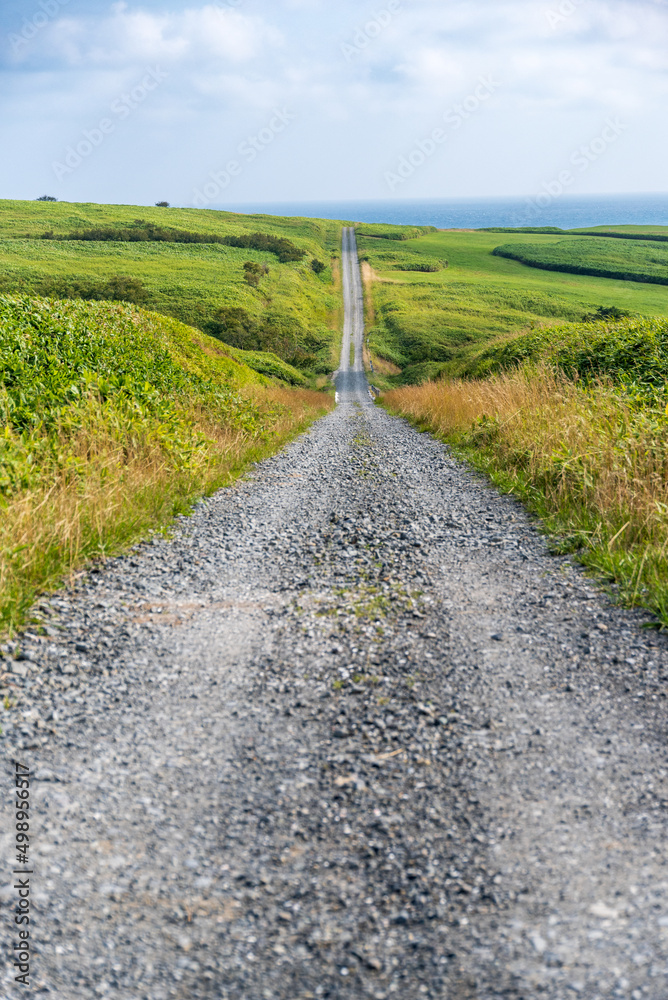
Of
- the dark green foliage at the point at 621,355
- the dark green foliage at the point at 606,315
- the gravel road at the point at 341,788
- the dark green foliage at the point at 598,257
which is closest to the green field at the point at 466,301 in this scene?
Answer: the dark green foliage at the point at 598,257

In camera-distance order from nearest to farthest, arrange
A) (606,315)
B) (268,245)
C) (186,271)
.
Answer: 1. (606,315)
2. (186,271)
3. (268,245)

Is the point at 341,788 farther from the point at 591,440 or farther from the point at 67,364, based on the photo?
the point at 67,364

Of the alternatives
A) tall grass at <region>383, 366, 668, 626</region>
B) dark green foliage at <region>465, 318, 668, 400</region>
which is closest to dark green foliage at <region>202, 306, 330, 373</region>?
dark green foliage at <region>465, 318, 668, 400</region>

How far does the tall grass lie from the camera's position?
5.30 meters

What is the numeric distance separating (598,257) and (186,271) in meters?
69.9

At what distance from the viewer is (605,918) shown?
7.06 ft

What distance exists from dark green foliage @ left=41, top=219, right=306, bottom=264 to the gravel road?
295 feet

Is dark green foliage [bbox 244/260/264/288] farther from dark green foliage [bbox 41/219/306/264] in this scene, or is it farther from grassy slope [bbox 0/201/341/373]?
dark green foliage [bbox 41/219/306/264]

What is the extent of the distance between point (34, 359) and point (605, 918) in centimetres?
956

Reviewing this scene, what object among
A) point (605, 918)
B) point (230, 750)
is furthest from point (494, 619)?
point (605, 918)

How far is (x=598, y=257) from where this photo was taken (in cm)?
10200

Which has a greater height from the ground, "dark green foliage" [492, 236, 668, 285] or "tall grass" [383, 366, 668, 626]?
"dark green foliage" [492, 236, 668, 285]

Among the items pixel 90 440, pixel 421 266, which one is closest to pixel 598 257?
pixel 421 266

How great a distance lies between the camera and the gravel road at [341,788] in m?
2.09
